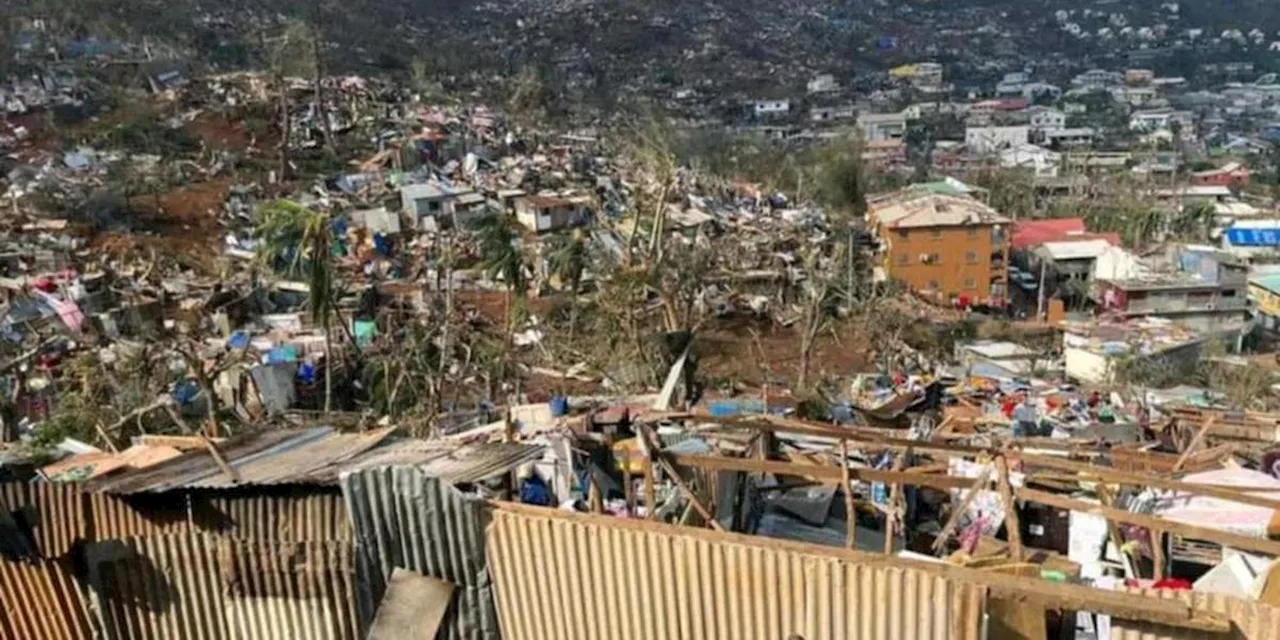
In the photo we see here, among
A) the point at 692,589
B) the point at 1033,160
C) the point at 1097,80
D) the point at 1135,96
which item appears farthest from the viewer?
the point at 1097,80

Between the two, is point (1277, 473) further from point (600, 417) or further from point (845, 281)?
point (845, 281)

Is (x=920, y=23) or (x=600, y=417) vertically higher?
(x=920, y=23)

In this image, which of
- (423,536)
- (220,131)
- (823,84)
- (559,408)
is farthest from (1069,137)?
(423,536)

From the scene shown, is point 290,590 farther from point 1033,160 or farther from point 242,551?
point 1033,160

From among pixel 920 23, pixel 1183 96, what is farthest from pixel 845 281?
pixel 920 23

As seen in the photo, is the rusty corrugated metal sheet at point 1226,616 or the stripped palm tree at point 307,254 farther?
the stripped palm tree at point 307,254

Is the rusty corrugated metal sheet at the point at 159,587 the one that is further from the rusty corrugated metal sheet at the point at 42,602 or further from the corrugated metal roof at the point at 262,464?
the corrugated metal roof at the point at 262,464

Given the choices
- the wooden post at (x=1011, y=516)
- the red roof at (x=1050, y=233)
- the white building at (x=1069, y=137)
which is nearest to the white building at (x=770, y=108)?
the white building at (x=1069, y=137)
